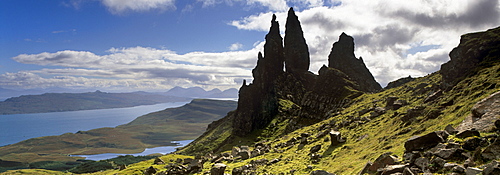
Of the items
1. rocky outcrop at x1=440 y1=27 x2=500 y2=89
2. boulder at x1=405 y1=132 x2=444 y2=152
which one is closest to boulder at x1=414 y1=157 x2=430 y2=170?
boulder at x1=405 y1=132 x2=444 y2=152

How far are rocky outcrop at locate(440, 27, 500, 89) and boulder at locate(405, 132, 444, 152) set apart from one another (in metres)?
41.1

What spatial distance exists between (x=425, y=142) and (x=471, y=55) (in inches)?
1983

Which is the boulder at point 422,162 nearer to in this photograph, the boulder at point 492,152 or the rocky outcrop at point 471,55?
the boulder at point 492,152

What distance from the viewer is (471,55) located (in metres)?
61.6

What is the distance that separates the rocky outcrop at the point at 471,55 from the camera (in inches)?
2307

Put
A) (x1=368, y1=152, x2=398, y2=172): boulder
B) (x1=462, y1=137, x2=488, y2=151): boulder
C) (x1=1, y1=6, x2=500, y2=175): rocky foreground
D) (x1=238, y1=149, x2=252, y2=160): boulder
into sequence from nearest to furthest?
1. (x1=462, y1=137, x2=488, y2=151): boulder
2. (x1=1, y1=6, x2=500, y2=175): rocky foreground
3. (x1=368, y1=152, x2=398, y2=172): boulder
4. (x1=238, y1=149, x2=252, y2=160): boulder

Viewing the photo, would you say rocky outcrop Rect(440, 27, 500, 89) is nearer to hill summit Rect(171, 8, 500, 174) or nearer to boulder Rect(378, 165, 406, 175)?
hill summit Rect(171, 8, 500, 174)

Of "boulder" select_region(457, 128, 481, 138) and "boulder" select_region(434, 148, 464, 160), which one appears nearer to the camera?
"boulder" select_region(434, 148, 464, 160)

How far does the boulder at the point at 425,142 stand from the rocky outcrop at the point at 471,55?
41.1m

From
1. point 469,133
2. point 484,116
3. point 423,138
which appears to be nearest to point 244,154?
point 423,138

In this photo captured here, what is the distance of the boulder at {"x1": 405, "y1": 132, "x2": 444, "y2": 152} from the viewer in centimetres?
2731

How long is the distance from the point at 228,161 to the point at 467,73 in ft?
212

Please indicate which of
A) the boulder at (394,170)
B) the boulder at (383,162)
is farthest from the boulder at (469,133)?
the boulder at (394,170)

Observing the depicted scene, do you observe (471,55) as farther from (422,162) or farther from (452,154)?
(422,162)
